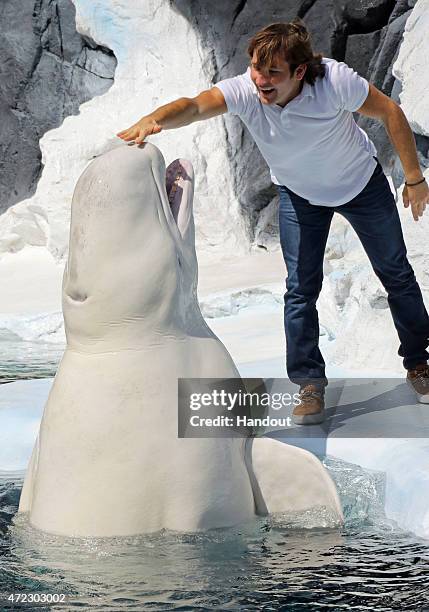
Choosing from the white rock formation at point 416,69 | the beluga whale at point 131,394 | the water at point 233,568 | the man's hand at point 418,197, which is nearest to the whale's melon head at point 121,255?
the beluga whale at point 131,394

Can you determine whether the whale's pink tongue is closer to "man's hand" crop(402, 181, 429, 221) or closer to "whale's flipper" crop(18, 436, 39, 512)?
"whale's flipper" crop(18, 436, 39, 512)

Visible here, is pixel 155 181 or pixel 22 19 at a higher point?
pixel 22 19

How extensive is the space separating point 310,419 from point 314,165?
1.14 meters

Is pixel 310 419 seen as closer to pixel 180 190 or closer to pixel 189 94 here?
pixel 180 190

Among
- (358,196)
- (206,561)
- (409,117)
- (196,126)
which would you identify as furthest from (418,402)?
(196,126)

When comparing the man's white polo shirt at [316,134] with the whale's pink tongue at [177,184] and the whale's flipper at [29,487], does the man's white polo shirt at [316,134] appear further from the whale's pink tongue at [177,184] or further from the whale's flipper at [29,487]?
the whale's flipper at [29,487]

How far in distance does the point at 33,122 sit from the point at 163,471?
14.8 metres

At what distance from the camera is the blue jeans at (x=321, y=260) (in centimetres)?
403

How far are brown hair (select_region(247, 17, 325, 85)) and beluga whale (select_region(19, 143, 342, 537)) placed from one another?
2.43 feet

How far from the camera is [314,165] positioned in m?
3.85

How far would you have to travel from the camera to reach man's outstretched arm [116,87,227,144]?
315 centimetres

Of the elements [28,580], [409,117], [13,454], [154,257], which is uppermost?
[409,117]

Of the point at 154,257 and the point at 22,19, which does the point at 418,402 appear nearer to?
the point at 154,257

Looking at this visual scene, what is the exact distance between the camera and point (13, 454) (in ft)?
13.4
